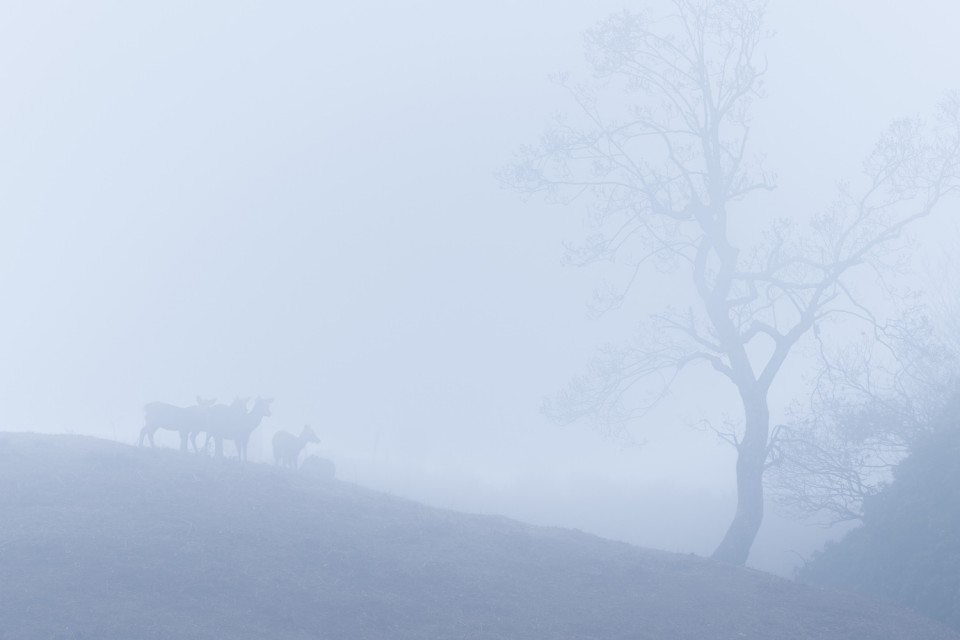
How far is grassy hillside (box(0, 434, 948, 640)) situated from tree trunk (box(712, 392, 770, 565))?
4.12m

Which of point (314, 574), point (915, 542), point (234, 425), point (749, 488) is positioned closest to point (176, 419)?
point (234, 425)

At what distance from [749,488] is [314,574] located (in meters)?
12.4

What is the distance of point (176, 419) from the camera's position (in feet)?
83.1

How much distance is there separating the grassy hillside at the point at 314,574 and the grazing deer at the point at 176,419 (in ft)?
13.4

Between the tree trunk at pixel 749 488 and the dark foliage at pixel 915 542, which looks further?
the tree trunk at pixel 749 488

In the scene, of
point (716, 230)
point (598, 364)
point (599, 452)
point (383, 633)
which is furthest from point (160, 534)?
point (599, 452)

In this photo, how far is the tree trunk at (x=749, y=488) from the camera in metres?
23.8

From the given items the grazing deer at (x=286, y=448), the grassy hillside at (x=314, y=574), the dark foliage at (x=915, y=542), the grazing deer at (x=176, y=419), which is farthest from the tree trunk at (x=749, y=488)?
the grazing deer at (x=176, y=419)

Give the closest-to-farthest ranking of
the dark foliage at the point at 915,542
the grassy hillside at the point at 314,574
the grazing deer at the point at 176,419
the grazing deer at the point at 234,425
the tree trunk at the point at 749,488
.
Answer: the grassy hillside at the point at 314,574 → the dark foliage at the point at 915,542 → the tree trunk at the point at 749,488 → the grazing deer at the point at 176,419 → the grazing deer at the point at 234,425

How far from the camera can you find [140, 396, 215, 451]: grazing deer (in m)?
25.0

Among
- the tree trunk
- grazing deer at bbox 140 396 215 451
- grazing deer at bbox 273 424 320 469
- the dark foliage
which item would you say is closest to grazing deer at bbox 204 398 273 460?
grazing deer at bbox 140 396 215 451

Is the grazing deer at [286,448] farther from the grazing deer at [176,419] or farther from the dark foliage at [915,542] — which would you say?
the dark foliage at [915,542]

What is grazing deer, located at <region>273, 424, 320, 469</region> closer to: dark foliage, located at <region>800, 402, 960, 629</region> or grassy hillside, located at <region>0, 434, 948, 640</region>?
grassy hillside, located at <region>0, 434, 948, 640</region>

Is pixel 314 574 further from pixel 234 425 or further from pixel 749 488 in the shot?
pixel 749 488
